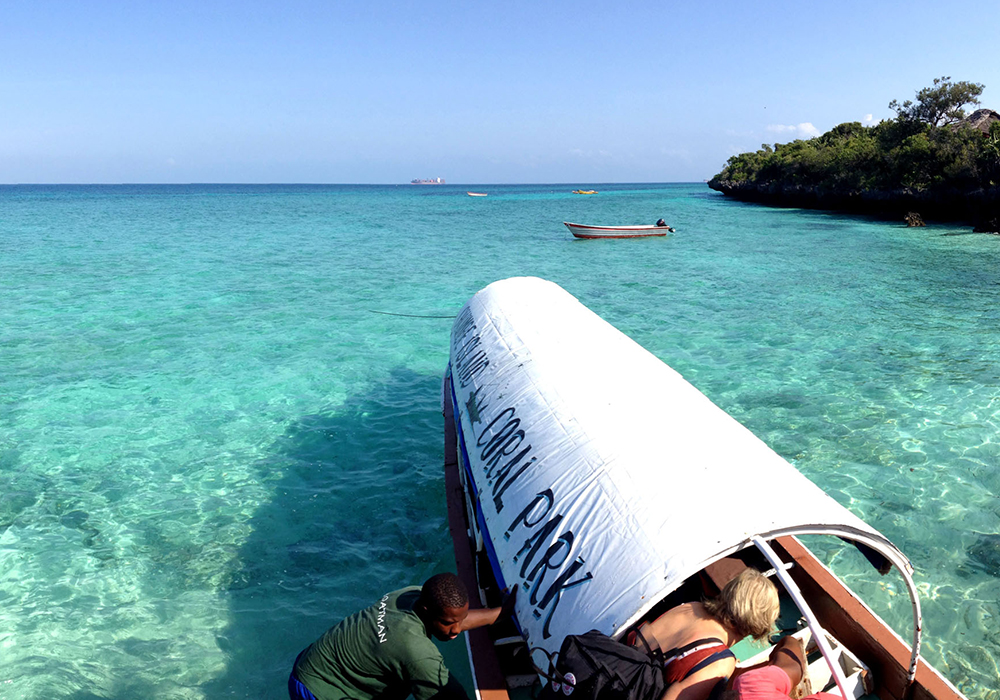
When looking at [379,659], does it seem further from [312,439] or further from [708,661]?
[312,439]

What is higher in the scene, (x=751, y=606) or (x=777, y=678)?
(x=751, y=606)

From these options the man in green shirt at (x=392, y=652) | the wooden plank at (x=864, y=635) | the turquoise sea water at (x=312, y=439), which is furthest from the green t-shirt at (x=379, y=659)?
the wooden plank at (x=864, y=635)

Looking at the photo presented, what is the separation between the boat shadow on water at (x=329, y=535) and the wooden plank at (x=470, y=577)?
3.40ft

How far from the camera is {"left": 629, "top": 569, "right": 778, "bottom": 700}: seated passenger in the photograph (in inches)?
139

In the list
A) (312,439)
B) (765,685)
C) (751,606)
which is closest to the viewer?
(765,685)

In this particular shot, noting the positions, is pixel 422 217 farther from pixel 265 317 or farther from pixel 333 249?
pixel 265 317

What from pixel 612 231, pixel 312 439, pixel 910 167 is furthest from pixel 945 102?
pixel 312 439

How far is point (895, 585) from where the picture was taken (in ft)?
23.0

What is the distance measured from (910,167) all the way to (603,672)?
55515 mm

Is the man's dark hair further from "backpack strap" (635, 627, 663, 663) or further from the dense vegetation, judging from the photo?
the dense vegetation

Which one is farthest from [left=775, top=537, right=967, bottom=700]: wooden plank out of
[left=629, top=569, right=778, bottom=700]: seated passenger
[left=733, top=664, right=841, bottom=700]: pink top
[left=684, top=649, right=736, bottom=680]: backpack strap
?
[left=684, top=649, right=736, bottom=680]: backpack strap

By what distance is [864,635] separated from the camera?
4.80 metres

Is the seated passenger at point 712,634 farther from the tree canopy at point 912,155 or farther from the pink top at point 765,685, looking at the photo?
the tree canopy at point 912,155

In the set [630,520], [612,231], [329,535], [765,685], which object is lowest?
[329,535]
